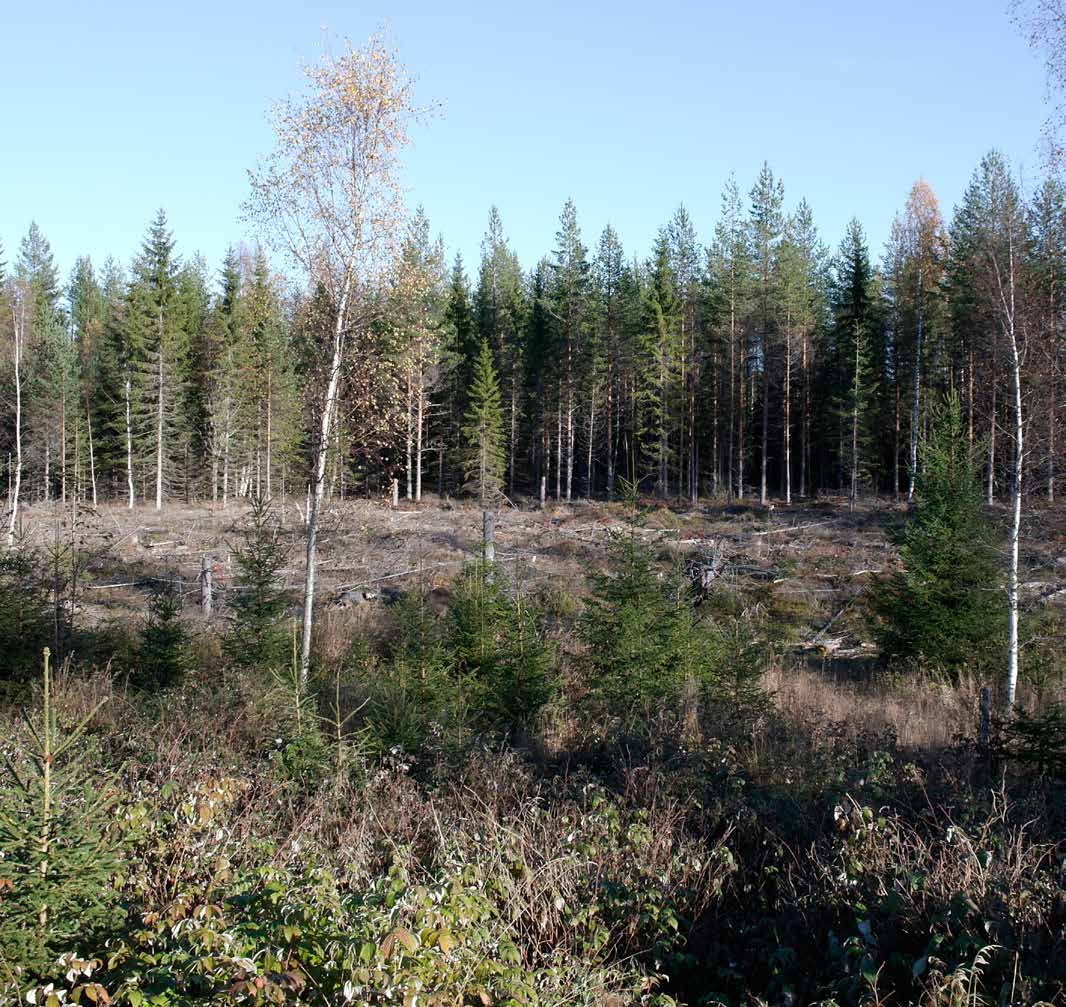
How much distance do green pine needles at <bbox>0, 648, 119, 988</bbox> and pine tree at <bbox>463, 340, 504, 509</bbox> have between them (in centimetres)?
3482

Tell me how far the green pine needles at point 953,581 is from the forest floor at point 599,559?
3.54 feet

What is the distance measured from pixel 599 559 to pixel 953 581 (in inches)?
474

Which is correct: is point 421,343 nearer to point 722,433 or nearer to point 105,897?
point 105,897

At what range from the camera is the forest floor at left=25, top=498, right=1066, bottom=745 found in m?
13.7

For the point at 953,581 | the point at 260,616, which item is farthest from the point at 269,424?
the point at 953,581

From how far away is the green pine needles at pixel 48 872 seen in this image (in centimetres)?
355

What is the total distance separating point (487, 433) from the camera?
40.7 m

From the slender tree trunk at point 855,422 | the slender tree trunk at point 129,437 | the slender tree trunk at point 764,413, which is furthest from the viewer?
the slender tree trunk at point 129,437

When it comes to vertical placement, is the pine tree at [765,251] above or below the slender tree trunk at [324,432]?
above

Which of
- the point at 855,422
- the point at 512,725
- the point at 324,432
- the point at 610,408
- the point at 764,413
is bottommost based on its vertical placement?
the point at 512,725

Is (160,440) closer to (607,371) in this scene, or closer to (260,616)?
(607,371)

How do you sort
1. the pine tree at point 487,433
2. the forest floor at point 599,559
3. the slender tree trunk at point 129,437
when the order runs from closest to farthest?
the forest floor at point 599,559 < the slender tree trunk at point 129,437 < the pine tree at point 487,433

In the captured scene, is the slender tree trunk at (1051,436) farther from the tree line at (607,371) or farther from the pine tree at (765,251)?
the pine tree at (765,251)

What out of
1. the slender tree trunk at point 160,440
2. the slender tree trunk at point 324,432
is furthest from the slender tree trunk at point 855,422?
the slender tree trunk at point 160,440
